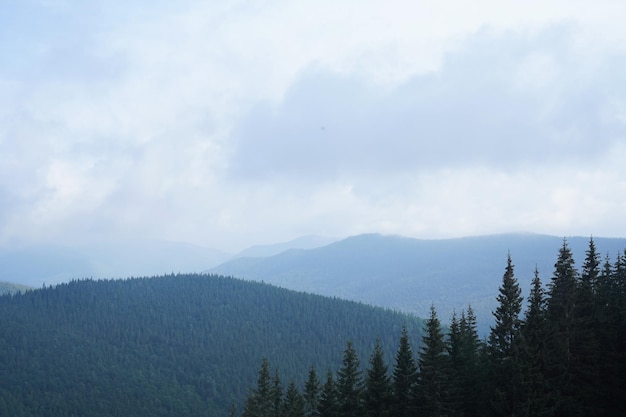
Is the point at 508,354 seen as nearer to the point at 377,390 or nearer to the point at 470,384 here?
the point at 470,384

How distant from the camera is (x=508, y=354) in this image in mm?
47094

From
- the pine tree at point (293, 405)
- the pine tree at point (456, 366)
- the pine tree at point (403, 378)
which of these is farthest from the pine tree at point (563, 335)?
the pine tree at point (293, 405)

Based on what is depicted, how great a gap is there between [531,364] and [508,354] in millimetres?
1909

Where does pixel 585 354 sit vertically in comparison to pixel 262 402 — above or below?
above

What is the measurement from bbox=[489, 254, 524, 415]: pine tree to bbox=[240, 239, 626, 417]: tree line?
83mm

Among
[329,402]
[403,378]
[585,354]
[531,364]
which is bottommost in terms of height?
[329,402]

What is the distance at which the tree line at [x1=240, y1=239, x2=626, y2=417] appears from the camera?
4650cm

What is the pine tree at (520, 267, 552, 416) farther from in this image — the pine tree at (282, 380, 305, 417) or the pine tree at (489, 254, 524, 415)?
the pine tree at (282, 380, 305, 417)

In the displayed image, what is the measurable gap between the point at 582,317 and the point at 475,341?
17.8m

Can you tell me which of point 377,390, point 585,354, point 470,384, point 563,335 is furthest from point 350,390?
point 585,354

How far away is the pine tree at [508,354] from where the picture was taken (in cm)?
4550

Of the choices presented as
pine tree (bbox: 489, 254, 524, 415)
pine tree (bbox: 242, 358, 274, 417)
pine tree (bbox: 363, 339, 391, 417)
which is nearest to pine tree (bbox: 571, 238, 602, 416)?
pine tree (bbox: 489, 254, 524, 415)

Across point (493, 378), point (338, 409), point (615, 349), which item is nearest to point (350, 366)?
point (338, 409)

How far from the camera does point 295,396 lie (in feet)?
236
